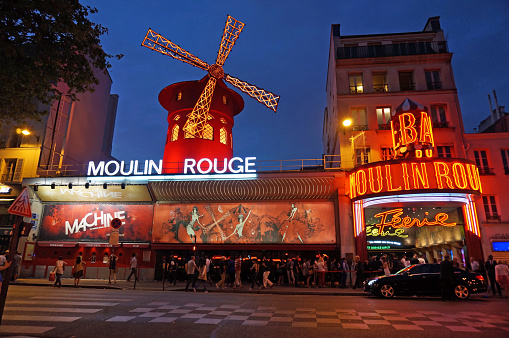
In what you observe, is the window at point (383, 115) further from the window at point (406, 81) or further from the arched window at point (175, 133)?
the arched window at point (175, 133)

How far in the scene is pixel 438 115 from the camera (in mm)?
20703

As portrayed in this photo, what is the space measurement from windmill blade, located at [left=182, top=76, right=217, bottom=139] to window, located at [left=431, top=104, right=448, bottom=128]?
1403 centimetres

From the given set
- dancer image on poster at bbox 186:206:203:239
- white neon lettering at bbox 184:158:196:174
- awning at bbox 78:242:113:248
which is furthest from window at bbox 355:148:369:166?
awning at bbox 78:242:113:248

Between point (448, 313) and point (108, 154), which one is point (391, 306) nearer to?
point (448, 313)

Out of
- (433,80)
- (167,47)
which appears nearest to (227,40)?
(167,47)

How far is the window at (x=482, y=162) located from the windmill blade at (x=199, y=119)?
53.5 feet

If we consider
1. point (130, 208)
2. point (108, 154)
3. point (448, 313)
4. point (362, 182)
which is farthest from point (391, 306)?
point (108, 154)

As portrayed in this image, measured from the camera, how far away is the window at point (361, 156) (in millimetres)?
20203

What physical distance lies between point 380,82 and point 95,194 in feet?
63.6

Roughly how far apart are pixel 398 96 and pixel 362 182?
6.89 m

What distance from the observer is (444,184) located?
53.1ft

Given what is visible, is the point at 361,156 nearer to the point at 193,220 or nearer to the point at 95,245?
the point at 193,220

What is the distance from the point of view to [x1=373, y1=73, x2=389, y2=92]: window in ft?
71.3

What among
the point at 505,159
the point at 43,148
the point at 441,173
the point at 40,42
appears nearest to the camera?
the point at 40,42
